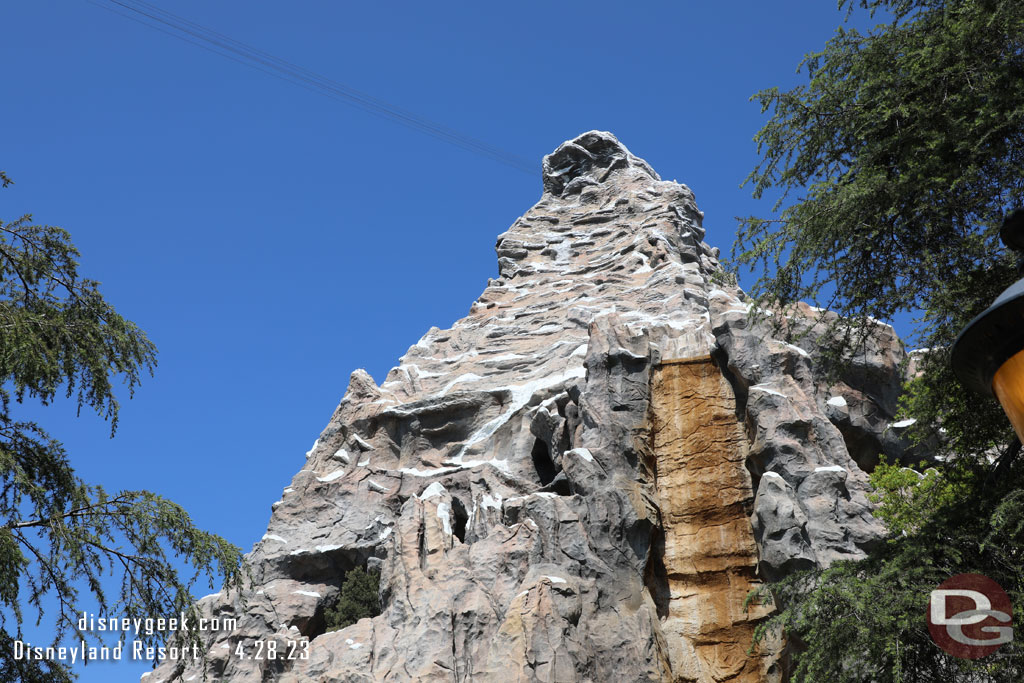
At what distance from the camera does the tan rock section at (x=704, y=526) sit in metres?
21.8

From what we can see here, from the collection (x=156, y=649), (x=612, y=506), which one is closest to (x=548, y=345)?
(x=612, y=506)

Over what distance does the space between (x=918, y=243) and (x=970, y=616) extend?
3.95 metres

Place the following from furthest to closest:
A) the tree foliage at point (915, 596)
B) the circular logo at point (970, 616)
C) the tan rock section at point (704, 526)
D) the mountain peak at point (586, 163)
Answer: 1. the mountain peak at point (586, 163)
2. the tan rock section at point (704, 526)
3. the tree foliage at point (915, 596)
4. the circular logo at point (970, 616)

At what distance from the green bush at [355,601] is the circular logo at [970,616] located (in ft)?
69.0

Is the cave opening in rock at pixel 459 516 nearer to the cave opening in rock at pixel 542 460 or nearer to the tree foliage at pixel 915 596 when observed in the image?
the cave opening in rock at pixel 542 460

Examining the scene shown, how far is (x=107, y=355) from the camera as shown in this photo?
10609mm

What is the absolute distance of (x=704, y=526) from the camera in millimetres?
23484

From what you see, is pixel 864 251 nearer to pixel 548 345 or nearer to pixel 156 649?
pixel 156 649

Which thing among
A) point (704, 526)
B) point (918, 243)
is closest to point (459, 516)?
point (704, 526)

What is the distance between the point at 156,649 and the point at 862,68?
975cm

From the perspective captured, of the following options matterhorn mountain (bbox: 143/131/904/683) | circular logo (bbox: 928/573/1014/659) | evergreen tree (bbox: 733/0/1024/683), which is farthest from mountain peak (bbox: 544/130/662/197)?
circular logo (bbox: 928/573/1014/659)

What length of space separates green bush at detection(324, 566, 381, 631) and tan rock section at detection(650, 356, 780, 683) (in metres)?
9.21

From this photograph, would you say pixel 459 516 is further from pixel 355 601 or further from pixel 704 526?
pixel 704 526

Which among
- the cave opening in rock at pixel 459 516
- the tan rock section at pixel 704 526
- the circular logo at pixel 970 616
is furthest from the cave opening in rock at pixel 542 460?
the circular logo at pixel 970 616
